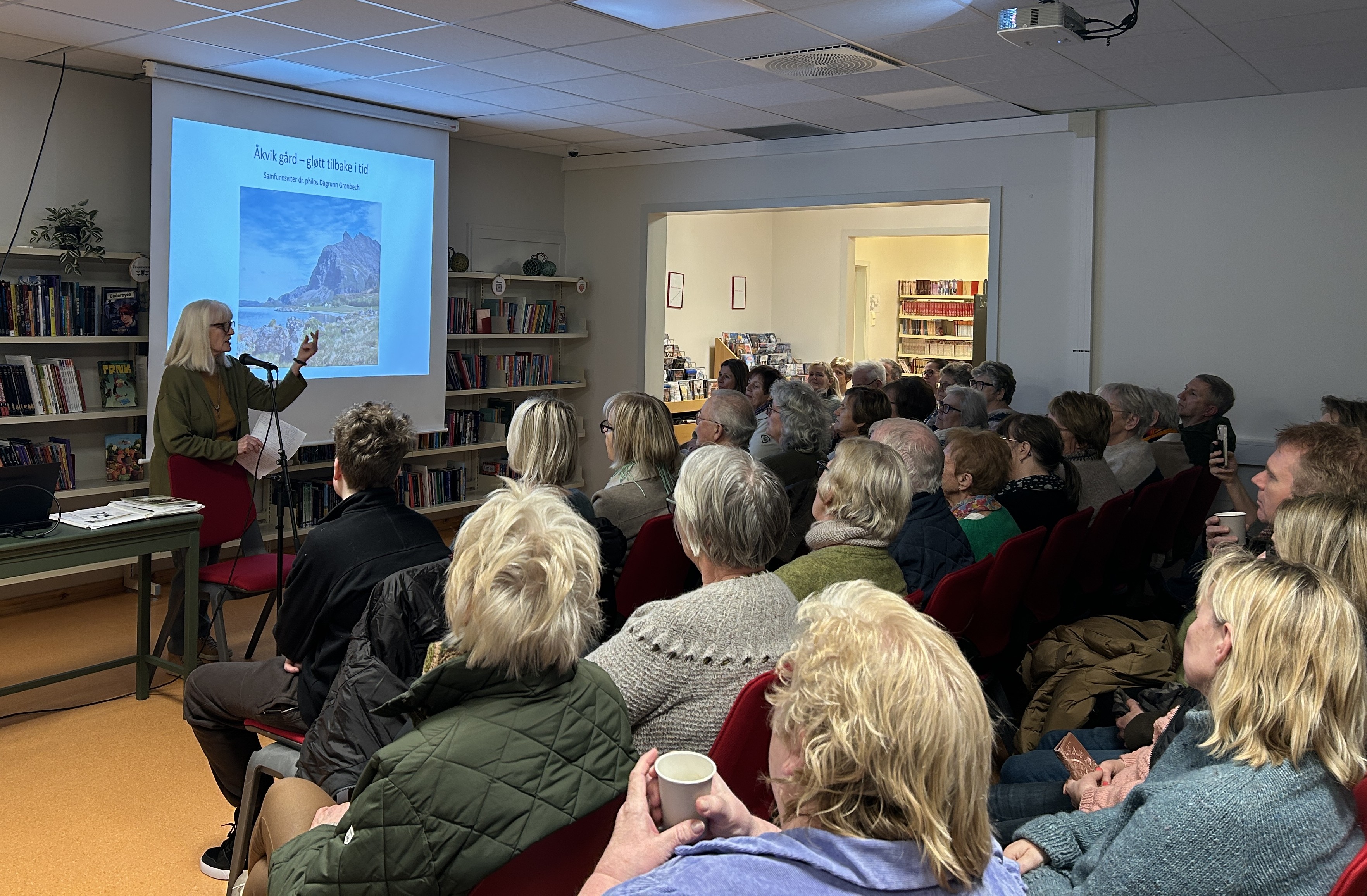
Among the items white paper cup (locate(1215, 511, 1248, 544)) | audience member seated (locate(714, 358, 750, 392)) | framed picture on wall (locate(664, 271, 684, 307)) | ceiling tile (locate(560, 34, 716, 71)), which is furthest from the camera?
framed picture on wall (locate(664, 271, 684, 307))

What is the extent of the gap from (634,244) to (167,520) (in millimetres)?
5129

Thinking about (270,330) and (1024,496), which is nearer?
(1024,496)

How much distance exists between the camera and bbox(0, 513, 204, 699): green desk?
3617 mm

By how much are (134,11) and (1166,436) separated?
543 cm

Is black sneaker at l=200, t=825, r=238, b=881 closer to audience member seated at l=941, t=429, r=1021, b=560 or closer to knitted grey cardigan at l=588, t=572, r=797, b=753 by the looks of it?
knitted grey cardigan at l=588, t=572, r=797, b=753

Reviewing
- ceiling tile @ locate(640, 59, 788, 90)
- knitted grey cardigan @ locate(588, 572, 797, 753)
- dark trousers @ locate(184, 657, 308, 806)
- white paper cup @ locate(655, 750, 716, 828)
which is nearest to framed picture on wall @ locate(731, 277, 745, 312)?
ceiling tile @ locate(640, 59, 788, 90)

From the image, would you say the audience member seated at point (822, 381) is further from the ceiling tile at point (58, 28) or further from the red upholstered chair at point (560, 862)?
the red upholstered chair at point (560, 862)

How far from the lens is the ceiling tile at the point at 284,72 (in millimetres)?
5572

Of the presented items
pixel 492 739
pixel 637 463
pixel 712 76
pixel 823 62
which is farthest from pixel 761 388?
pixel 492 739

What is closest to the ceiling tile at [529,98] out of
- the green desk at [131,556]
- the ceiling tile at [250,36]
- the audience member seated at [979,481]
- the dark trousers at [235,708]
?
the ceiling tile at [250,36]

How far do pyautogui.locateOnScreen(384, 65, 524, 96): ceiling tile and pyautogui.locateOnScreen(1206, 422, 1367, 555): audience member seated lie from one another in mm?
4328

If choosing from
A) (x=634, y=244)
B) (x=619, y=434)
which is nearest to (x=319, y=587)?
(x=619, y=434)

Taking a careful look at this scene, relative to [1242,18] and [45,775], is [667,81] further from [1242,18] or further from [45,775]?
[45,775]

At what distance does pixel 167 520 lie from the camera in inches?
158
